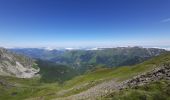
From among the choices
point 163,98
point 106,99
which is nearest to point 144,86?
point 163,98

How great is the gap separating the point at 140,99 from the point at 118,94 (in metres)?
4.61

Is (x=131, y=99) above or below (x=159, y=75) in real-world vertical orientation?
below

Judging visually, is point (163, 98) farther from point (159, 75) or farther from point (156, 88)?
point (159, 75)

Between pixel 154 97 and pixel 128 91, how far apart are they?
17.5ft

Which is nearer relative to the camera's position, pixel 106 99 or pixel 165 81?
pixel 106 99

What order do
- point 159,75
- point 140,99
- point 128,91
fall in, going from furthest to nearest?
point 159,75
point 128,91
point 140,99

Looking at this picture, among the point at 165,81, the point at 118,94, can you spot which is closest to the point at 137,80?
the point at 165,81

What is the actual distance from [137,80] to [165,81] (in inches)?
281

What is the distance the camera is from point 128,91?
1656 inches

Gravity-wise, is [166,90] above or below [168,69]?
below

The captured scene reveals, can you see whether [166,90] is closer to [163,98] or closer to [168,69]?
[163,98]

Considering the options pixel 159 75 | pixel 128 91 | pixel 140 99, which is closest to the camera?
pixel 140 99

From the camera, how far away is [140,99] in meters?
39.3

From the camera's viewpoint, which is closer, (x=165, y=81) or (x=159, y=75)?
(x=165, y=81)
